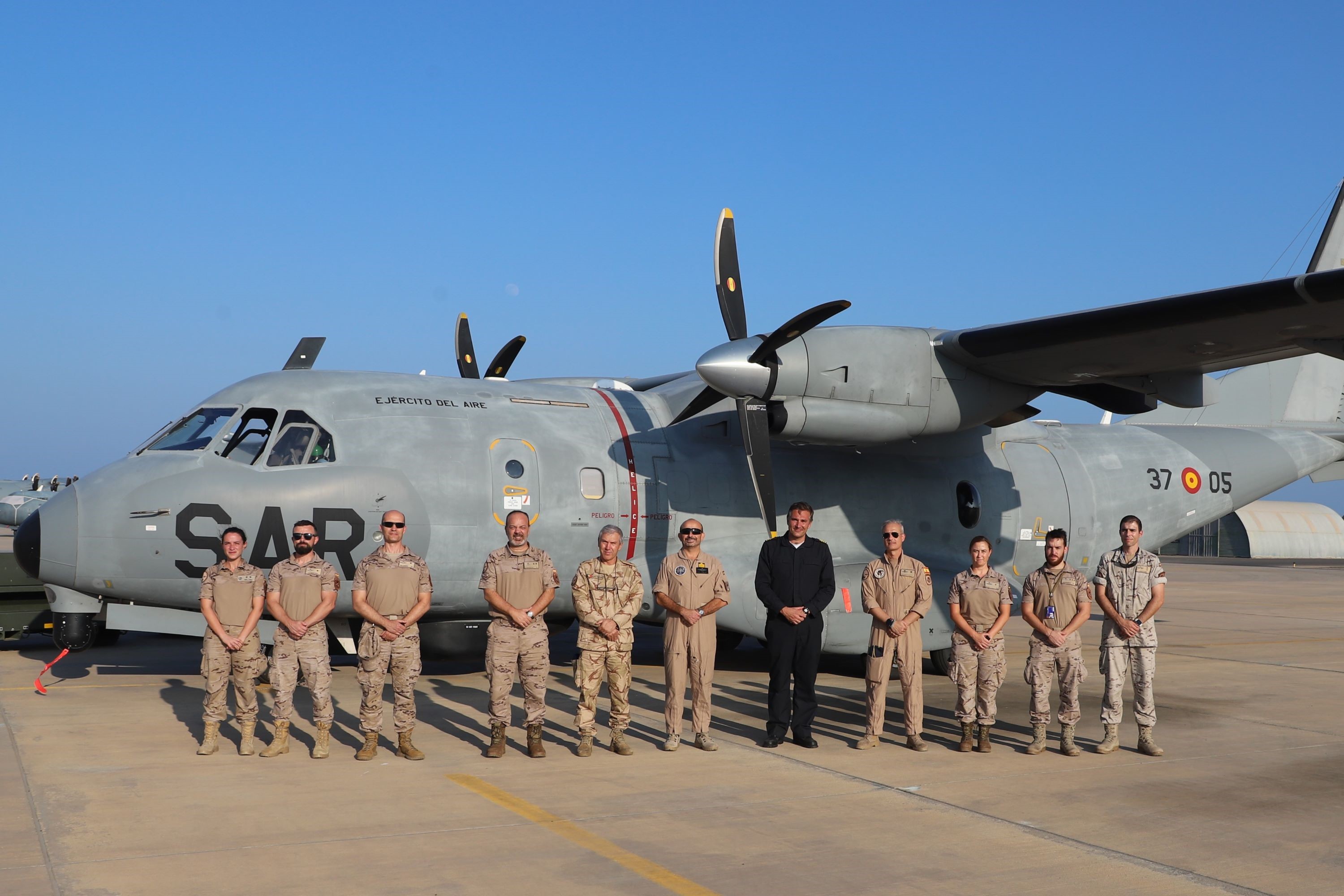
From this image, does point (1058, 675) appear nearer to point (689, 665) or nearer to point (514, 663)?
point (689, 665)

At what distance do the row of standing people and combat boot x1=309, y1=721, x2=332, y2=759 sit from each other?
16mm

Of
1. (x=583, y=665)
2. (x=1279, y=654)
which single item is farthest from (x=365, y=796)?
(x=1279, y=654)

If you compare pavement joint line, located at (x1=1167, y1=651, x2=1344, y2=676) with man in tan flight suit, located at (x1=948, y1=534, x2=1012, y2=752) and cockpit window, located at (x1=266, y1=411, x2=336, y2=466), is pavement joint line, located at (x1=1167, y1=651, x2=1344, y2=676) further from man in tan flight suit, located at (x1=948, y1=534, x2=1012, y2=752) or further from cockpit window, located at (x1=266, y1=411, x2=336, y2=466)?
cockpit window, located at (x1=266, y1=411, x2=336, y2=466)

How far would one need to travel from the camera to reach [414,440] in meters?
11.1

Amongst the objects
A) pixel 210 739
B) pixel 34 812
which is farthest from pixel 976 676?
pixel 34 812

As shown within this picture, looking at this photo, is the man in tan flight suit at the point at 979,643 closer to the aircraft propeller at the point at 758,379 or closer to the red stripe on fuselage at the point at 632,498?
the aircraft propeller at the point at 758,379

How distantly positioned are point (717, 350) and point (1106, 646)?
440 cm

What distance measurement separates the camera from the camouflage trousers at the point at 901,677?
28.6 feet

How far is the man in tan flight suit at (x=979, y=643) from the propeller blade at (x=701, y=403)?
3771 mm

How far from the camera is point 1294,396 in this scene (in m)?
16.8

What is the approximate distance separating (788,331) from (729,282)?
138cm

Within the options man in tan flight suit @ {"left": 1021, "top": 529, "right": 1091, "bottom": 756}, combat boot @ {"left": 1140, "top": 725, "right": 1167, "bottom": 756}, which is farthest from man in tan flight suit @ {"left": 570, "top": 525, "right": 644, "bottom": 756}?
combat boot @ {"left": 1140, "top": 725, "right": 1167, "bottom": 756}

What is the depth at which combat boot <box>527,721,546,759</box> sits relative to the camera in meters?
8.16

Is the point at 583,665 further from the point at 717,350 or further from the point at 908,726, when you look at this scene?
the point at 717,350
